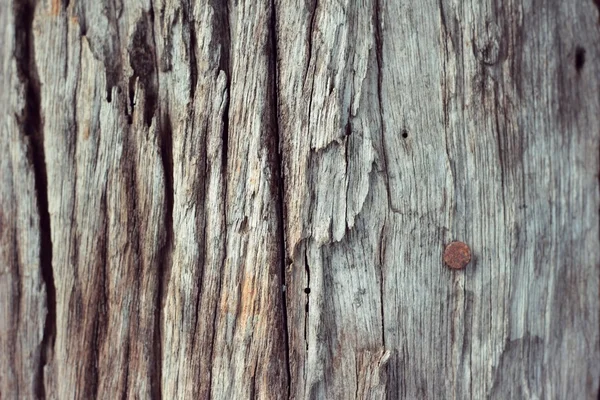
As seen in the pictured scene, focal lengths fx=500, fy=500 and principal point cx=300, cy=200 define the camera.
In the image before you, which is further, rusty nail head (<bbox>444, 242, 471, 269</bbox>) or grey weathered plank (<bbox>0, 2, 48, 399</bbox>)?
grey weathered plank (<bbox>0, 2, 48, 399</bbox>)

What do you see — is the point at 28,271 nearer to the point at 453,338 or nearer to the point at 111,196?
the point at 111,196

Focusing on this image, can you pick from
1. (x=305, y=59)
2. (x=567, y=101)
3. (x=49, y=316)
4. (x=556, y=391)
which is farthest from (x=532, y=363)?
(x=49, y=316)

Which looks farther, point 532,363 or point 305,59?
point 532,363

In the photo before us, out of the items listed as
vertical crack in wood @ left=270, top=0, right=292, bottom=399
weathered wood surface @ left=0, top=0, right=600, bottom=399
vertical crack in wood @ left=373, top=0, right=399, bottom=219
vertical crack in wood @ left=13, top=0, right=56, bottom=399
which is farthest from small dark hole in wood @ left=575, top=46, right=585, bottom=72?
vertical crack in wood @ left=13, top=0, right=56, bottom=399

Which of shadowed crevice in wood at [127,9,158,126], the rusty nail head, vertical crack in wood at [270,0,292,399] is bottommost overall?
the rusty nail head

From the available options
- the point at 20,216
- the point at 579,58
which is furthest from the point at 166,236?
the point at 579,58

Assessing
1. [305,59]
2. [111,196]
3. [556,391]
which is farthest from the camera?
[556,391]

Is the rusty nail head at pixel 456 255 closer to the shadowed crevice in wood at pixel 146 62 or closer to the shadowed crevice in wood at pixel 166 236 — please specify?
the shadowed crevice in wood at pixel 166 236

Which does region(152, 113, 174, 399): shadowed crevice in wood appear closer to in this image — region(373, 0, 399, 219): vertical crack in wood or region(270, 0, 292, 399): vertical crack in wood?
region(270, 0, 292, 399): vertical crack in wood
